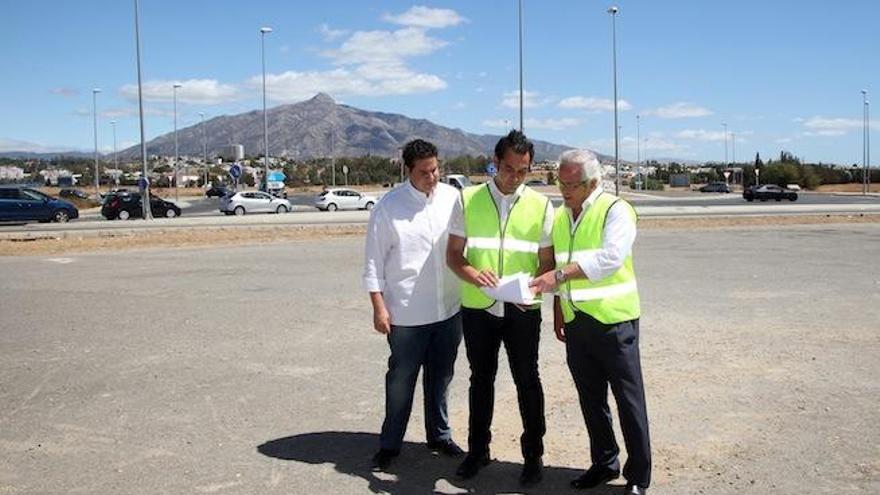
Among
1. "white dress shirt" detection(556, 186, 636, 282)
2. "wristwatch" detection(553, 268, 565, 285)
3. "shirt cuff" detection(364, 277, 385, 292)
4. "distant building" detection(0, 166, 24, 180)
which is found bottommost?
"shirt cuff" detection(364, 277, 385, 292)

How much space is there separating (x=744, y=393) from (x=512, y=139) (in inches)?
128

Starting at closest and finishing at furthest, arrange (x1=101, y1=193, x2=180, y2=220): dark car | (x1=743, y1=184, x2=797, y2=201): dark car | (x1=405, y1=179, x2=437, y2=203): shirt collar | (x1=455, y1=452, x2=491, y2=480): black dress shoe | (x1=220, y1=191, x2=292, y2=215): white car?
(x1=455, y1=452, x2=491, y2=480): black dress shoe
(x1=405, y1=179, x2=437, y2=203): shirt collar
(x1=101, y1=193, x2=180, y2=220): dark car
(x1=220, y1=191, x2=292, y2=215): white car
(x1=743, y1=184, x2=797, y2=201): dark car

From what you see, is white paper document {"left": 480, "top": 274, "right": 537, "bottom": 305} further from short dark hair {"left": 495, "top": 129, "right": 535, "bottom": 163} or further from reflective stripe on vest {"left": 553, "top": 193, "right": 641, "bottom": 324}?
short dark hair {"left": 495, "top": 129, "right": 535, "bottom": 163}

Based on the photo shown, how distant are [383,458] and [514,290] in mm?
1419

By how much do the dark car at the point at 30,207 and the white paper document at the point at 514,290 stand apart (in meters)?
33.2

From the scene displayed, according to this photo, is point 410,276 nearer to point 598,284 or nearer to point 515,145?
point 515,145

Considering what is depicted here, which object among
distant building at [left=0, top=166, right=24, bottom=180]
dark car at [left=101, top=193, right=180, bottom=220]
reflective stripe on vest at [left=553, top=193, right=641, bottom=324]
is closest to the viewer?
reflective stripe on vest at [left=553, top=193, right=641, bottom=324]

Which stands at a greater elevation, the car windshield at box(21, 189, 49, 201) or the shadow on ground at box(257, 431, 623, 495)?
the car windshield at box(21, 189, 49, 201)

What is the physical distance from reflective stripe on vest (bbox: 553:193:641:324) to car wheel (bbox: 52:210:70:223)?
3395cm

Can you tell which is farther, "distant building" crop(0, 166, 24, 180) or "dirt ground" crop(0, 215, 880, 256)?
"distant building" crop(0, 166, 24, 180)

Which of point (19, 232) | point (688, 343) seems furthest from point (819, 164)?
point (688, 343)

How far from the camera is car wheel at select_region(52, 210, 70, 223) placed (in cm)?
3381

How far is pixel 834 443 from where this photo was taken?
505 cm

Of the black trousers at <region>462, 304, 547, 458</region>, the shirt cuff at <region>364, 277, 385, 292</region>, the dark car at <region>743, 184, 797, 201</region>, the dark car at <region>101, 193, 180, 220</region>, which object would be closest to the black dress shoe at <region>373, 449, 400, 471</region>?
the black trousers at <region>462, 304, 547, 458</region>
